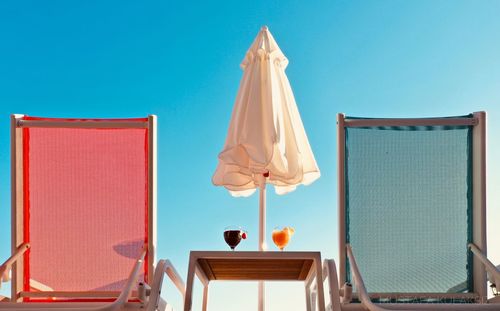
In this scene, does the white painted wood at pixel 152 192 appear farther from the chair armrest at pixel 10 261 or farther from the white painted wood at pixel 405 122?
the white painted wood at pixel 405 122

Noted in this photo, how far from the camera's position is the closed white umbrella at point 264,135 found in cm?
355

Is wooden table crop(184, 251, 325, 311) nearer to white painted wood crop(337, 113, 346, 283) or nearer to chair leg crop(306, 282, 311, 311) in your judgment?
chair leg crop(306, 282, 311, 311)

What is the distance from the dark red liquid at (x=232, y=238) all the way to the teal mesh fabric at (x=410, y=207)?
53 cm

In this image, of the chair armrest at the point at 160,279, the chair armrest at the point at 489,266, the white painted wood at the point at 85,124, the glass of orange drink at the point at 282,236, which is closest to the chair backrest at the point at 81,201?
the white painted wood at the point at 85,124

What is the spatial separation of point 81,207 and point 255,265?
3.16 feet

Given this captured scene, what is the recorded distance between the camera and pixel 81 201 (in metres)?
3.41

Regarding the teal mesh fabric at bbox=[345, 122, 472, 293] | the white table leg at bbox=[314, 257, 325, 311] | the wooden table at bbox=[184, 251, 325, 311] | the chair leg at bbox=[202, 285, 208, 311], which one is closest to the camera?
the white table leg at bbox=[314, 257, 325, 311]

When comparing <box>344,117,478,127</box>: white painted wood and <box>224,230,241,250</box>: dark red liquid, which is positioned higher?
<box>344,117,478,127</box>: white painted wood

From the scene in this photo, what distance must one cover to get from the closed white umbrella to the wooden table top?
0.49 metres

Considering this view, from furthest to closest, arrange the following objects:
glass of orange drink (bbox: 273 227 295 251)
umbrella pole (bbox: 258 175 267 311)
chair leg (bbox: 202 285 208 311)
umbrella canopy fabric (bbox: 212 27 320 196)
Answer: umbrella pole (bbox: 258 175 267 311) → glass of orange drink (bbox: 273 227 295 251) → umbrella canopy fabric (bbox: 212 27 320 196) → chair leg (bbox: 202 285 208 311)

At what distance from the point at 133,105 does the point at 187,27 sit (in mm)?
901

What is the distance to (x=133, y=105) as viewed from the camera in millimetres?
6035

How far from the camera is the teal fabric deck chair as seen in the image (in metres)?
3.30

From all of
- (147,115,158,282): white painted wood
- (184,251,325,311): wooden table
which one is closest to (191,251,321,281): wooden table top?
(184,251,325,311): wooden table
